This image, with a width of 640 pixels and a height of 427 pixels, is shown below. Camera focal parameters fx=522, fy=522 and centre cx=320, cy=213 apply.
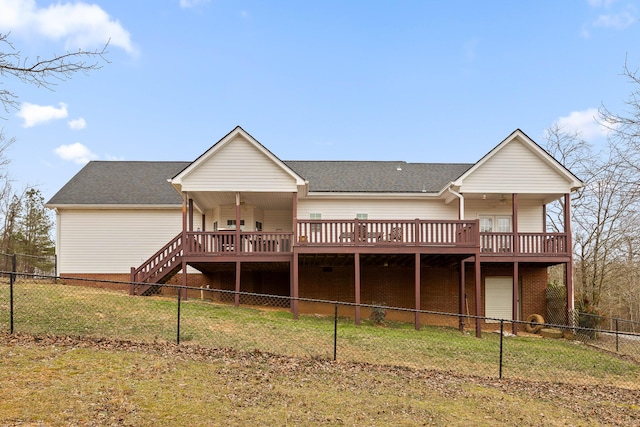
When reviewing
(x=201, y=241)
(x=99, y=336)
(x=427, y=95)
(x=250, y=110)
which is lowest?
(x=99, y=336)

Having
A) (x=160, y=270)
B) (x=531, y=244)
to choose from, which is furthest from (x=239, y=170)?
(x=531, y=244)

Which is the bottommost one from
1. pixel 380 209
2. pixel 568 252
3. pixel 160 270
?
pixel 160 270

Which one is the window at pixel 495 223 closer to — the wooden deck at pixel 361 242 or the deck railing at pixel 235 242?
the wooden deck at pixel 361 242

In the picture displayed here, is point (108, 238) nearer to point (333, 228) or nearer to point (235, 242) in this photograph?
point (235, 242)

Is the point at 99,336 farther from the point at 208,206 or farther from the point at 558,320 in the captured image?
the point at 558,320

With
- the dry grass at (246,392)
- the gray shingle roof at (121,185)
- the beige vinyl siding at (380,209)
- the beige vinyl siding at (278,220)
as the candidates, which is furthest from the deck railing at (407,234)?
the gray shingle roof at (121,185)

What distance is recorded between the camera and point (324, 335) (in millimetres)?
13914

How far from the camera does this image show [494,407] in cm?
889

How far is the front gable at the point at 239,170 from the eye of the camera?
18.9 metres

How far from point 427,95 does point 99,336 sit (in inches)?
928

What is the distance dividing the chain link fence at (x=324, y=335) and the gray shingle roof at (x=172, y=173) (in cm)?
610

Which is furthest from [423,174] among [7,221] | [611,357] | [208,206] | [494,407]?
[7,221]

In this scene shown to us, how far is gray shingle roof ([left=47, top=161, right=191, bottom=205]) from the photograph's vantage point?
77.5 ft

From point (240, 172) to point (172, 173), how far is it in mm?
9147
